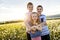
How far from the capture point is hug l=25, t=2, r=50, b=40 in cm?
242

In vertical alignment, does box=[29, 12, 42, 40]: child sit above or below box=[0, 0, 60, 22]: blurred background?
below

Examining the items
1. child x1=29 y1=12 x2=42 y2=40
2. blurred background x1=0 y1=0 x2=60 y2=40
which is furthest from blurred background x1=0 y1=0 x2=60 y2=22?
child x1=29 y1=12 x2=42 y2=40

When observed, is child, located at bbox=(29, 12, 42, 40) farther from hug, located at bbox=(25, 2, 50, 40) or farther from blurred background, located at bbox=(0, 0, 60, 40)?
blurred background, located at bbox=(0, 0, 60, 40)

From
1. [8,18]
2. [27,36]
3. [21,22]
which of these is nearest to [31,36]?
[27,36]

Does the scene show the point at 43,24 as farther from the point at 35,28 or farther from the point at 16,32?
the point at 16,32

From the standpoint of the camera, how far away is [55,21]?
257cm

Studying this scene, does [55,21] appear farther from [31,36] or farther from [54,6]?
[31,36]

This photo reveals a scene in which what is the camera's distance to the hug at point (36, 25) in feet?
7.93

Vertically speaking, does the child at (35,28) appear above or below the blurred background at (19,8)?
below

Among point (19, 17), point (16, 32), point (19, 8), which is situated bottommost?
point (16, 32)

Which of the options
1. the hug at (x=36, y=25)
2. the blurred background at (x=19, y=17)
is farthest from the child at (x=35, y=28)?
the blurred background at (x=19, y=17)

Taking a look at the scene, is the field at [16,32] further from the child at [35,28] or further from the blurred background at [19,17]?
the child at [35,28]

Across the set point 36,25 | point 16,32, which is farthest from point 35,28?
point 16,32

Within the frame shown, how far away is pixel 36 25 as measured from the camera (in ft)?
7.96
